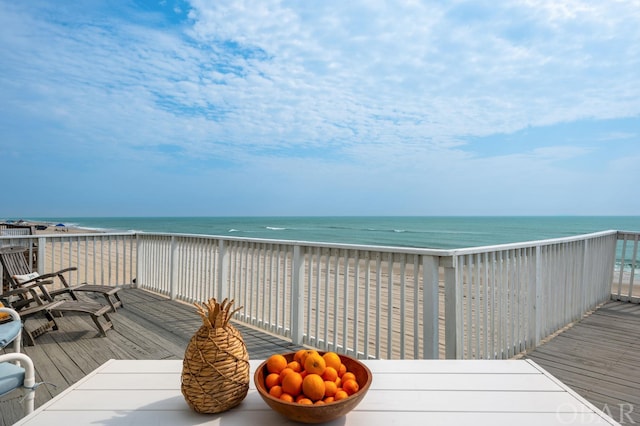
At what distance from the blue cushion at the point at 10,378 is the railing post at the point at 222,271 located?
271 cm

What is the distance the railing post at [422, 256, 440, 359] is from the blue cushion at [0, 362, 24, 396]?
234 cm

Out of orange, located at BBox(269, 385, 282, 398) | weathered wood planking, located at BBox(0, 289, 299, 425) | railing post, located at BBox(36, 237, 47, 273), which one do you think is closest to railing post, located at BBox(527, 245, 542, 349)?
weathered wood planking, located at BBox(0, 289, 299, 425)

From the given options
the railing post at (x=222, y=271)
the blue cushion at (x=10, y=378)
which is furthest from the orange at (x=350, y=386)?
the railing post at (x=222, y=271)

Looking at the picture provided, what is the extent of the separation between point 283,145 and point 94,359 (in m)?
A: 23.1

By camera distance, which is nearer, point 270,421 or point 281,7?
point 270,421

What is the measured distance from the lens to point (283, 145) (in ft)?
83.1

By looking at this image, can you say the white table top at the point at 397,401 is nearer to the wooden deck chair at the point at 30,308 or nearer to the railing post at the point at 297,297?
the railing post at the point at 297,297

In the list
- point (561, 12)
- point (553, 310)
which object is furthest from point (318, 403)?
point (561, 12)

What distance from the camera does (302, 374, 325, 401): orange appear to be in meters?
0.92

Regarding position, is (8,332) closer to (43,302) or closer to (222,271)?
(43,302)

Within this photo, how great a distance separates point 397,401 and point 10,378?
179 centimetres

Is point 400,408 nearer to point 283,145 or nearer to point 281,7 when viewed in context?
point 281,7

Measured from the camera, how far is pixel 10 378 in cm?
167

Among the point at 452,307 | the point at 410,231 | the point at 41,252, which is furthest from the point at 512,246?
the point at 410,231
